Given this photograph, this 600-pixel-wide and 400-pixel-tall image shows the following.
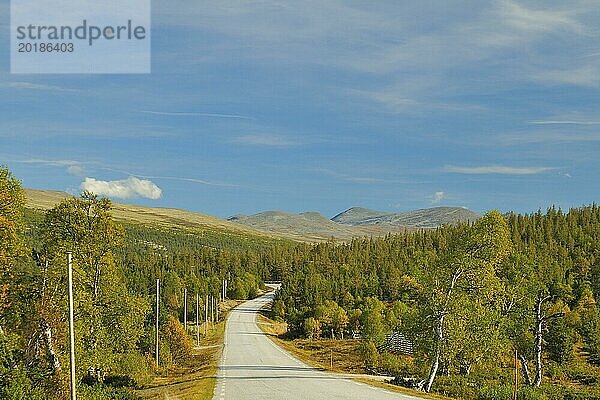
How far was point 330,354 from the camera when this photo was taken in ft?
A: 224

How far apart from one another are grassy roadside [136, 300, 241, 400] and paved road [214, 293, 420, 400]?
0.70 meters

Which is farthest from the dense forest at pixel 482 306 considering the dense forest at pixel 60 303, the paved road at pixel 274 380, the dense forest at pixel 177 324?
the dense forest at pixel 60 303

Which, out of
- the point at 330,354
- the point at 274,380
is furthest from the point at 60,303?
the point at 330,354

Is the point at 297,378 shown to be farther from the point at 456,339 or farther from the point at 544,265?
the point at 544,265

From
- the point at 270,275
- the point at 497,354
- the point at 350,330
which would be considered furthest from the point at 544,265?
the point at 270,275

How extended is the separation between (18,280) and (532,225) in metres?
113

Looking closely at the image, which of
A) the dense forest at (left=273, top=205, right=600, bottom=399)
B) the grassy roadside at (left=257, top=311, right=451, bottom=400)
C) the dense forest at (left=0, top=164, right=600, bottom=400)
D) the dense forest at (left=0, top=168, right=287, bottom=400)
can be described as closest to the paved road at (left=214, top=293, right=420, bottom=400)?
the grassy roadside at (left=257, top=311, right=451, bottom=400)

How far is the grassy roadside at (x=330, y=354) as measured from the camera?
3769 centimetres

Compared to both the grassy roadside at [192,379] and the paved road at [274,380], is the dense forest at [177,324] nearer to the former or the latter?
the grassy roadside at [192,379]

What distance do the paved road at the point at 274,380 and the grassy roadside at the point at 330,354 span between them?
1.23 meters

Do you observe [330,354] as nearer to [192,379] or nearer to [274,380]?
[192,379]

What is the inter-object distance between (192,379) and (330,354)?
28462 millimetres

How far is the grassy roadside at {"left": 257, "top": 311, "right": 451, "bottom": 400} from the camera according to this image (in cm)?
3769

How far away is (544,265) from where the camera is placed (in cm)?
8906
